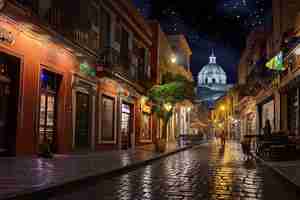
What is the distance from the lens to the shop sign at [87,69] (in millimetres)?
19625

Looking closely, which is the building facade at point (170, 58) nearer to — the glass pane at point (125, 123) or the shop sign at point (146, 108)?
the shop sign at point (146, 108)

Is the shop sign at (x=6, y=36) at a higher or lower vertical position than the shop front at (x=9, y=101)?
higher

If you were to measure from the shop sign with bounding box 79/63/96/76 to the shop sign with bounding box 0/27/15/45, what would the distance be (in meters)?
5.79

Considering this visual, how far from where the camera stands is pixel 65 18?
16.8m

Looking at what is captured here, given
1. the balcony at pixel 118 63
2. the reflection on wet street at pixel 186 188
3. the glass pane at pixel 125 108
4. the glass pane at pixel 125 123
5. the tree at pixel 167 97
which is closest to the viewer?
the reflection on wet street at pixel 186 188

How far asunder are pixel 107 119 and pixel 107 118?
5cm

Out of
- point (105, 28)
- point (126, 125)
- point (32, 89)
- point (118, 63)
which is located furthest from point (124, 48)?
point (32, 89)

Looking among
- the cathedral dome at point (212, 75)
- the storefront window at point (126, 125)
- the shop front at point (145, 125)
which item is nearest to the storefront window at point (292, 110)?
the storefront window at point (126, 125)

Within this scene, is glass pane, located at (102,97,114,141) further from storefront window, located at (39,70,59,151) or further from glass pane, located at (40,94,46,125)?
glass pane, located at (40,94,46,125)

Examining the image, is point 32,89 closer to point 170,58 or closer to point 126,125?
point 126,125

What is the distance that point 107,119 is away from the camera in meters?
23.8

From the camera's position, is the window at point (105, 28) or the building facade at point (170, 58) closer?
the window at point (105, 28)

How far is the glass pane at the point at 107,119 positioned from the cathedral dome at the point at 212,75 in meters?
147

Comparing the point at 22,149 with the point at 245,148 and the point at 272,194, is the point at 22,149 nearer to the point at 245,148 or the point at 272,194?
the point at 272,194
